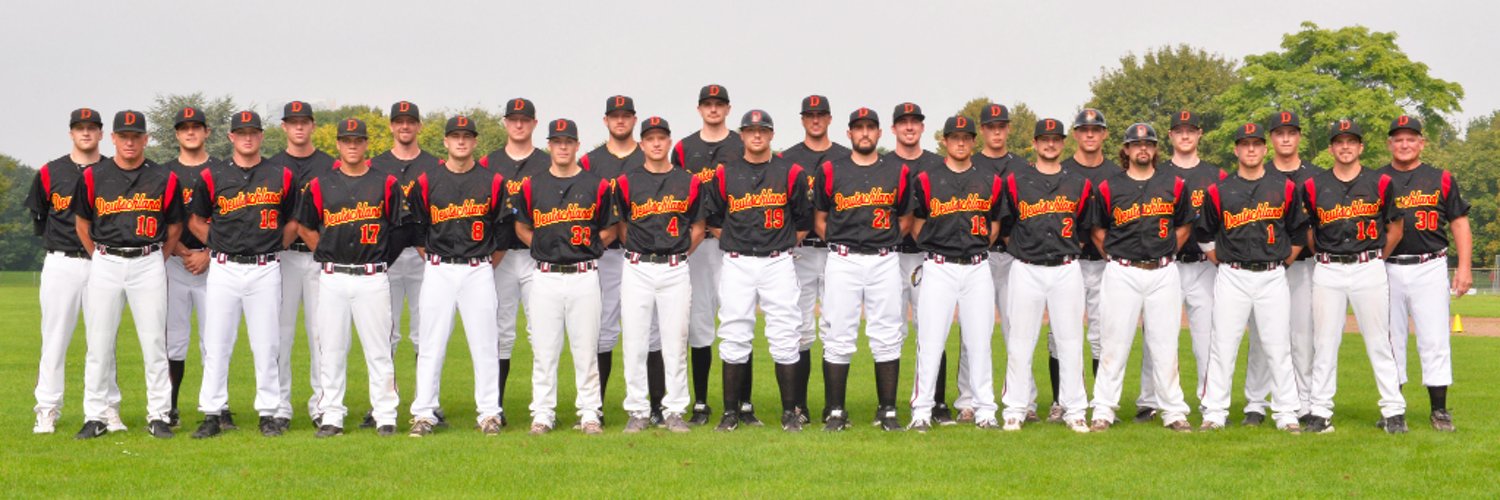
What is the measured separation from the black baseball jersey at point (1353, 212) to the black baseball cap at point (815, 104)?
134 inches

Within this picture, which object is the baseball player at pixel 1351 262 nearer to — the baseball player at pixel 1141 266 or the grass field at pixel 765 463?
the grass field at pixel 765 463

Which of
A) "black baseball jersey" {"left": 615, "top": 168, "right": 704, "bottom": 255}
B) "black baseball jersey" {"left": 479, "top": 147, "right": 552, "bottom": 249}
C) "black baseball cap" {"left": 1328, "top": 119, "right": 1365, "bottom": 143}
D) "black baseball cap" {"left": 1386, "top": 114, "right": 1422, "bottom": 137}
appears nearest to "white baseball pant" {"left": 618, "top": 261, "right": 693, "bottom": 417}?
"black baseball jersey" {"left": 615, "top": 168, "right": 704, "bottom": 255}

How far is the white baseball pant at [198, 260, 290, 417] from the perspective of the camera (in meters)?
9.44

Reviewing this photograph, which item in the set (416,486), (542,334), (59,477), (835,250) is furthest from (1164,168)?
(59,477)

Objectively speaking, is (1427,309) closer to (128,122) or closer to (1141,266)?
→ (1141,266)

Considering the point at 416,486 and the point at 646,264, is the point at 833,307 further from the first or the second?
the point at 416,486

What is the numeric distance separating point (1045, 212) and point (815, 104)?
6.04ft

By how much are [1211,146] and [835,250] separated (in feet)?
143

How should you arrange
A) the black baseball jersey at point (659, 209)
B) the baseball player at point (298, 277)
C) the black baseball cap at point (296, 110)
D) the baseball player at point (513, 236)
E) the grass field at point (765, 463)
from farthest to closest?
1. the black baseball cap at point (296, 110)
2. the baseball player at point (513, 236)
3. the baseball player at point (298, 277)
4. the black baseball jersey at point (659, 209)
5. the grass field at point (765, 463)

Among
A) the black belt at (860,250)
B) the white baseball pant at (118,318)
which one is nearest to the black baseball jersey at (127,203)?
the white baseball pant at (118,318)

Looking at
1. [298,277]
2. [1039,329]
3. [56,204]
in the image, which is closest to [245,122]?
[298,277]

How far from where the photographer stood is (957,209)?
9.59 meters

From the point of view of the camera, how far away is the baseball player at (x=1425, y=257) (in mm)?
9602

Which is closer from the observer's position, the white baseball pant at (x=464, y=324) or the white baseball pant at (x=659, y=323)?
the white baseball pant at (x=464, y=324)
